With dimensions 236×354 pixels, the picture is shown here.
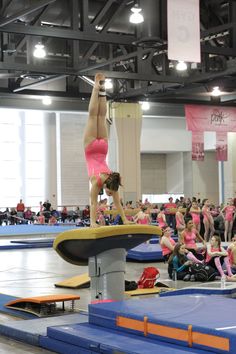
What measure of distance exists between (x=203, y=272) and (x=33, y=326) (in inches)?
155

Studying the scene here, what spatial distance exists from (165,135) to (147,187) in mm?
3048

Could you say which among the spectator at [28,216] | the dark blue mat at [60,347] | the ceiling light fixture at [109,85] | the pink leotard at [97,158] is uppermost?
the ceiling light fixture at [109,85]

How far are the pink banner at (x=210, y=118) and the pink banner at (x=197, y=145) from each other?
0.21 m

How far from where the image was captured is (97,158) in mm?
6945

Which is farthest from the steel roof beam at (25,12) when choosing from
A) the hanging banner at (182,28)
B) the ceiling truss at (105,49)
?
the hanging banner at (182,28)

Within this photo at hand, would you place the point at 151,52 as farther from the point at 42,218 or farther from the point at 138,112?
the point at 42,218

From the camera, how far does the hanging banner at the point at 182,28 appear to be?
8.82 metres

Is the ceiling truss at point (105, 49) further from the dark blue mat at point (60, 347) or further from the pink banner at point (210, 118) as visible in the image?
the dark blue mat at point (60, 347)

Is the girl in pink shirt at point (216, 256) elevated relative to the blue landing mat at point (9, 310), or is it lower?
elevated

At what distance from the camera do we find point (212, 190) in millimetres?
31531

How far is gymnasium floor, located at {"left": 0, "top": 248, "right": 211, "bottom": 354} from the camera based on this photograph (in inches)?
290

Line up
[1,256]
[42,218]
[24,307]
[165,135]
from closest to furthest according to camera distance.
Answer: [24,307] < [1,256] < [42,218] < [165,135]

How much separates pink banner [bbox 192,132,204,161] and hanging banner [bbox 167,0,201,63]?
12521 millimetres

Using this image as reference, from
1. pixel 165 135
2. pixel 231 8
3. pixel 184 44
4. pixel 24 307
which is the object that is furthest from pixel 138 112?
pixel 24 307
